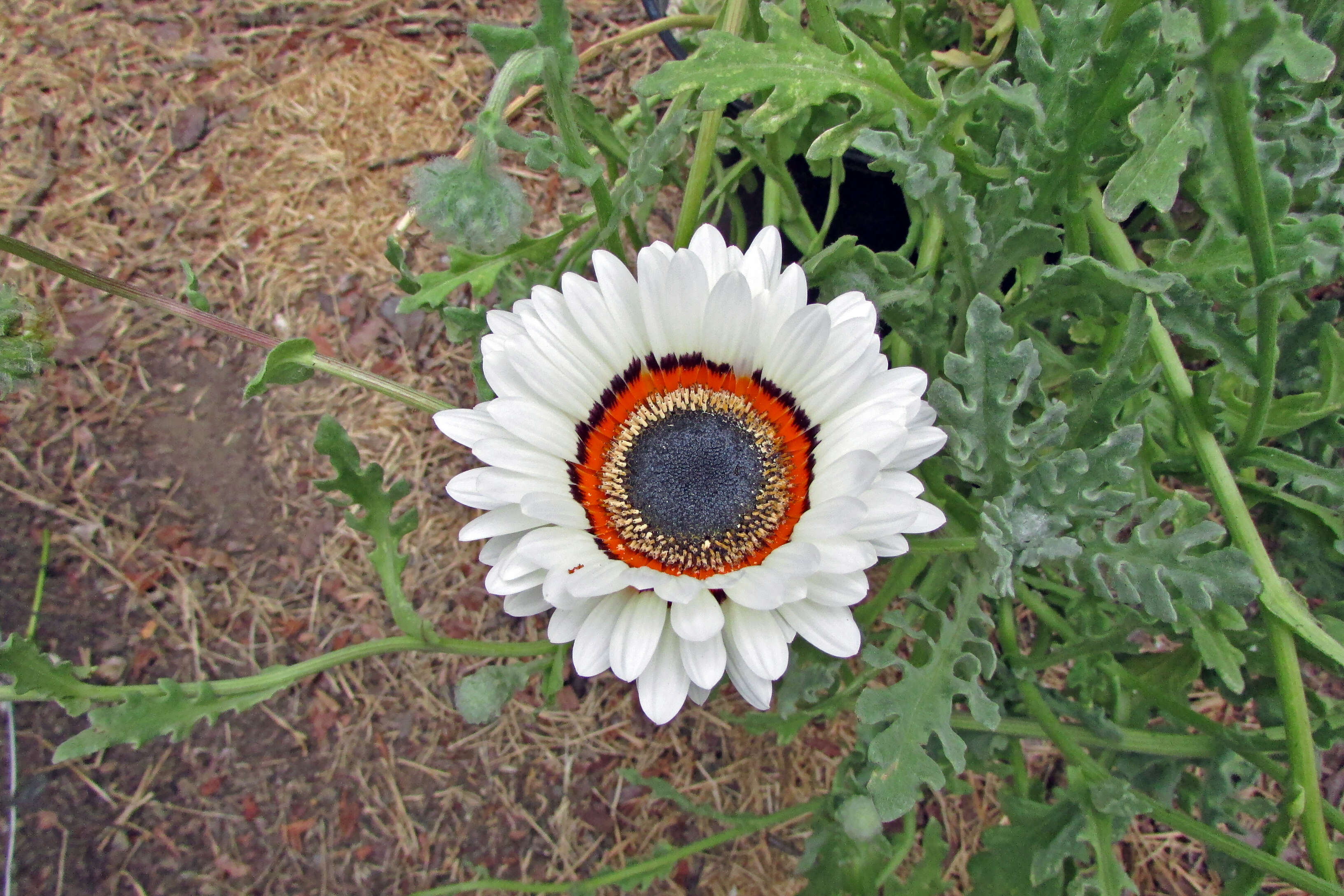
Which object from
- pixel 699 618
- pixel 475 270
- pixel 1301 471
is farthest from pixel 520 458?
pixel 1301 471

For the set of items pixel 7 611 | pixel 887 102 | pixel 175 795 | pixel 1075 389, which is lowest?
pixel 175 795

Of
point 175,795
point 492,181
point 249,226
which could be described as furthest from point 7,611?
point 492,181

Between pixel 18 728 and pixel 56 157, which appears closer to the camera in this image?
pixel 18 728

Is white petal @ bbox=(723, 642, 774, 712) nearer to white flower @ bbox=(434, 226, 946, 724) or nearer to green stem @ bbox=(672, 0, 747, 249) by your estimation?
white flower @ bbox=(434, 226, 946, 724)

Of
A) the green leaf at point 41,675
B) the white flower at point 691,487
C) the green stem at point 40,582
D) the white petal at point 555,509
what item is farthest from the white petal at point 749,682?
the green stem at point 40,582

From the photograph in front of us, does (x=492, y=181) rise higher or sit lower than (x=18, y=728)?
higher

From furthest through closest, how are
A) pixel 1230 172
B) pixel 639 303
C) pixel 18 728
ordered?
pixel 18 728, pixel 639 303, pixel 1230 172

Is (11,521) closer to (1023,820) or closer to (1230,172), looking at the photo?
(1023,820)

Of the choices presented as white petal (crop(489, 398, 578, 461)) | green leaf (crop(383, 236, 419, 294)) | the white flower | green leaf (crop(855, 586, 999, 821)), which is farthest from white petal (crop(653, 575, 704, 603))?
green leaf (crop(383, 236, 419, 294))
